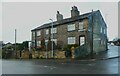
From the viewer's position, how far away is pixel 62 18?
46.6 metres

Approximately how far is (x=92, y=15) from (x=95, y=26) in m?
2.37

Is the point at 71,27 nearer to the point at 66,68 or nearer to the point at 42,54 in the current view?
the point at 42,54

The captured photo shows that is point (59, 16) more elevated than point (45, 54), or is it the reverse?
point (59, 16)

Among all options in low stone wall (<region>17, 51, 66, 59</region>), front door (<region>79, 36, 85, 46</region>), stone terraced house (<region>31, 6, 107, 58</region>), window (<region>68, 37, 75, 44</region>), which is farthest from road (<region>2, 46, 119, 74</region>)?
window (<region>68, 37, 75, 44</region>)

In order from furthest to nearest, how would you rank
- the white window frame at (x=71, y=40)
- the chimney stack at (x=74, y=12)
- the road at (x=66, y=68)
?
the chimney stack at (x=74, y=12) < the white window frame at (x=71, y=40) < the road at (x=66, y=68)

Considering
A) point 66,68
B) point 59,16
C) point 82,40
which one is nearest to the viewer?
point 66,68

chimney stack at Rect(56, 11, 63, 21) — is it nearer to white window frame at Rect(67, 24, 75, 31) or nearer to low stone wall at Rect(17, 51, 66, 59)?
white window frame at Rect(67, 24, 75, 31)

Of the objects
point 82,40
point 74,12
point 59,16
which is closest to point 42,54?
point 82,40

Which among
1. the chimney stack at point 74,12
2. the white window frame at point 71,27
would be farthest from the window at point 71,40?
the chimney stack at point 74,12

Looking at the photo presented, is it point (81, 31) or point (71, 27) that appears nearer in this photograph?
point (81, 31)

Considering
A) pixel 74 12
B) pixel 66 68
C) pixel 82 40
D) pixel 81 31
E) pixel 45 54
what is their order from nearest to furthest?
1. pixel 66 68
2. pixel 82 40
3. pixel 81 31
4. pixel 45 54
5. pixel 74 12

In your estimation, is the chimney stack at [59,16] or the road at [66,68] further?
the chimney stack at [59,16]

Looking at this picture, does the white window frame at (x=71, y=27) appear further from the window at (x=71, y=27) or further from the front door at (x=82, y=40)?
the front door at (x=82, y=40)

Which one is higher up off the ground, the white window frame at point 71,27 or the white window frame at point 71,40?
the white window frame at point 71,27
